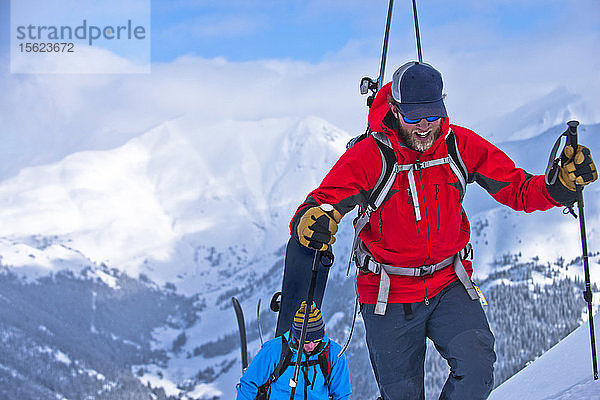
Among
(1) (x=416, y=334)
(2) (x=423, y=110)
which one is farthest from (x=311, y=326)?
(2) (x=423, y=110)

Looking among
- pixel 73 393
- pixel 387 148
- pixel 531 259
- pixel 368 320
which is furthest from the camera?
pixel 531 259

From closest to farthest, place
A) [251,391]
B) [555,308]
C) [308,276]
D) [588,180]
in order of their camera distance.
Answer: [588,180]
[251,391]
[308,276]
[555,308]

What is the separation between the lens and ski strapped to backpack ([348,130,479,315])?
13.4 feet

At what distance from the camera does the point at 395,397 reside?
4.25m

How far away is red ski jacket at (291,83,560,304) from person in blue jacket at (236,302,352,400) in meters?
1.31

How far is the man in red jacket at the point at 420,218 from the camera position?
392cm

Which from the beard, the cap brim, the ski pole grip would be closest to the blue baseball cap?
the cap brim

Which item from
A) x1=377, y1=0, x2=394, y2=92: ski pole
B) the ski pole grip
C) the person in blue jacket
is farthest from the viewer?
x1=377, y1=0, x2=394, y2=92: ski pole

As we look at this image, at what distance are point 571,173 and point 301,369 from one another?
309cm

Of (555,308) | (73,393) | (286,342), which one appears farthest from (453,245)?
(73,393)

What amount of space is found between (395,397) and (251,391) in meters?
1.61

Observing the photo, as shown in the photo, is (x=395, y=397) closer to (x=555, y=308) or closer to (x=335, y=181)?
(x=335, y=181)

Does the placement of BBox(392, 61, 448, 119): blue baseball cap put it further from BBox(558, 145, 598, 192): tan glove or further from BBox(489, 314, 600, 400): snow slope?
BBox(489, 314, 600, 400): snow slope

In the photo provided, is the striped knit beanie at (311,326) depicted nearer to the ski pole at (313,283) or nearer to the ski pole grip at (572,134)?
the ski pole at (313,283)
